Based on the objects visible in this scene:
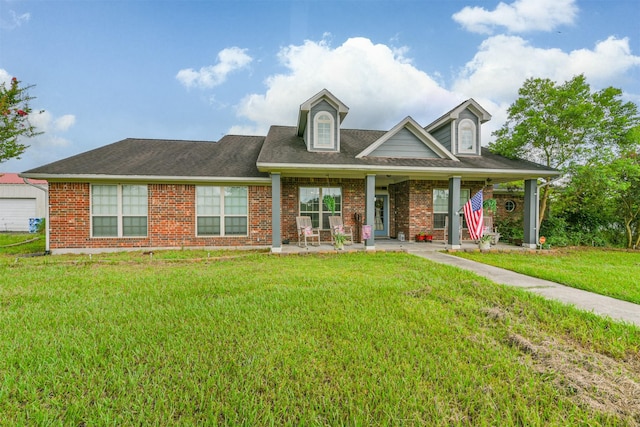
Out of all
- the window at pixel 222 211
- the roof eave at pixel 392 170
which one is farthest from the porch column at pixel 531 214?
the window at pixel 222 211

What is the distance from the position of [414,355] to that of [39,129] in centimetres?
1681

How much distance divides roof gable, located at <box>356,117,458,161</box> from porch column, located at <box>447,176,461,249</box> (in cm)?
107

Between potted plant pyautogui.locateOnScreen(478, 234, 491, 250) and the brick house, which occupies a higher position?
the brick house

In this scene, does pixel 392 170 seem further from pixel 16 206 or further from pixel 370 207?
pixel 16 206

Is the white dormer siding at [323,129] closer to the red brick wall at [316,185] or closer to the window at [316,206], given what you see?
the red brick wall at [316,185]

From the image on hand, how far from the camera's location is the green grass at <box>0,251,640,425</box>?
194 centimetres

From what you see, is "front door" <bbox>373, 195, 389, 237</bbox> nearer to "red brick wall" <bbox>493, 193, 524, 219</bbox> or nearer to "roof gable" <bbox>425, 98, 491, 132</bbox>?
"roof gable" <bbox>425, 98, 491, 132</bbox>

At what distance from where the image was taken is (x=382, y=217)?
42.8 feet

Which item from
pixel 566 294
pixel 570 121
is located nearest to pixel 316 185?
pixel 566 294

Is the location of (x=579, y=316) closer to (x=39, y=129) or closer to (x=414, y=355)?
(x=414, y=355)

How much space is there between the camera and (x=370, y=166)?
8.85 m

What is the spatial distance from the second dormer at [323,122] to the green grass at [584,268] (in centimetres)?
576

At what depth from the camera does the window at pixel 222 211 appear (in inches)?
391

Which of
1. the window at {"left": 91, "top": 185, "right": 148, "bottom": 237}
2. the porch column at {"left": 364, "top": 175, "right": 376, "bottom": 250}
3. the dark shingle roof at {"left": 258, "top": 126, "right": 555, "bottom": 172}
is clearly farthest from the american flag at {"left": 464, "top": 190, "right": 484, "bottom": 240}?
the window at {"left": 91, "top": 185, "right": 148, "bottom": 237}
